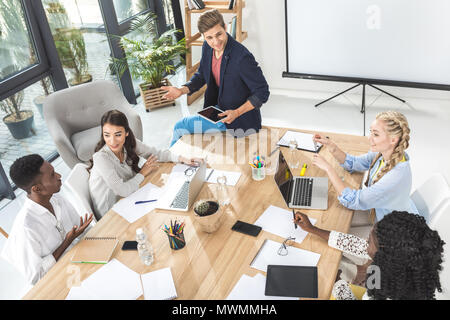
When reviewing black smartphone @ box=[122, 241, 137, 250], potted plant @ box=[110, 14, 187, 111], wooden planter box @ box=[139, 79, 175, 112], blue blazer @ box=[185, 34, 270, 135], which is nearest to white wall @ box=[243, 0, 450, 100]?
potted plant @ box=[110, 14, 187, 111]

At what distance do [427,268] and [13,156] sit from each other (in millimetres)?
4095

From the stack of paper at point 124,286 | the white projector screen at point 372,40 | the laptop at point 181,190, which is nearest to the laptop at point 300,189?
the laptop at point 181,190

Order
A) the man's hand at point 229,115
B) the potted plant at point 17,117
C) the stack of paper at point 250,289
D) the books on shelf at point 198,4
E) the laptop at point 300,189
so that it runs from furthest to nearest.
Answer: the books on shelf at point 198,4 < the potted plant at point 17,117 < the man's hand at point 229,115 < the laptop at point 300,189 < the stack of paper at point 250,289

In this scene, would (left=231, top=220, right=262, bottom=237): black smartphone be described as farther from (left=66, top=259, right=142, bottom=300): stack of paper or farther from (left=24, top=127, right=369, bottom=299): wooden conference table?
(left=66, top=259, right=142, bottom=300): stack of paper

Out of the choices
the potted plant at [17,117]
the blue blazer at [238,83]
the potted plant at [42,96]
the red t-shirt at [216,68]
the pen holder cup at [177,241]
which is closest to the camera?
the pen holder cup at [177,241]

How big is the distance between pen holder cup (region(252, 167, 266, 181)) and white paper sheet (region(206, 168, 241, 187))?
106mm

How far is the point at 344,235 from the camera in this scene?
1.88 m

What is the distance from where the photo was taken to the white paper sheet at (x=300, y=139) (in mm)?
2686

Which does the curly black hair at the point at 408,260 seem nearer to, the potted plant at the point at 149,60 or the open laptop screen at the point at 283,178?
the open laptop screen at the point at 283,178

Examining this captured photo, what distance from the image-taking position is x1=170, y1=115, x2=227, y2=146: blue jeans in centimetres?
295

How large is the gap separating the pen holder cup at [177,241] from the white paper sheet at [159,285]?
14 cm
